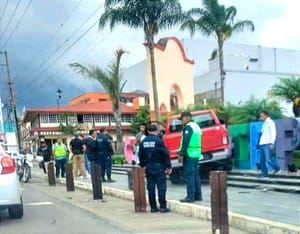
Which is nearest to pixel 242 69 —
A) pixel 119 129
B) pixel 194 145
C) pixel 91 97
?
pixel 119 129

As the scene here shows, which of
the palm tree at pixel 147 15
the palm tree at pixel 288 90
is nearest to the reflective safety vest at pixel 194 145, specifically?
the palm tree at pixel 288 90

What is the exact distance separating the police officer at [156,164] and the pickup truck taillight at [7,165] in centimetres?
229

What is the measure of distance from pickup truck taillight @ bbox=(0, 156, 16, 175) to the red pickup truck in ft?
20.5

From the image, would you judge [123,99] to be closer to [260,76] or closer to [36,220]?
[260,76]

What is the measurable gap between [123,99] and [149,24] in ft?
136

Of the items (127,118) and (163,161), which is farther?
(127,118)

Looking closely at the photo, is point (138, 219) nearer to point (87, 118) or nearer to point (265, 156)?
point (265, 156)

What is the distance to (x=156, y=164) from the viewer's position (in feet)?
31.5

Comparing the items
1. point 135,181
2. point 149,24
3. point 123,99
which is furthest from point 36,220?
point 123,99

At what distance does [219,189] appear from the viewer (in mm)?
7445

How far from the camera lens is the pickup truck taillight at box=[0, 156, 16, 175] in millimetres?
8711

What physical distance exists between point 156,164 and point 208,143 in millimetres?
5044

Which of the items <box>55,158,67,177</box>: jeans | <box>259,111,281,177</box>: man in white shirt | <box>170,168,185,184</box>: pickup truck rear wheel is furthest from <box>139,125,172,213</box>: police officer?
<box>55,158,67,177</box>: jeans

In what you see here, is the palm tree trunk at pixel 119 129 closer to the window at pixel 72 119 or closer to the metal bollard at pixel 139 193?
the metal bollard at pixel 139 193
